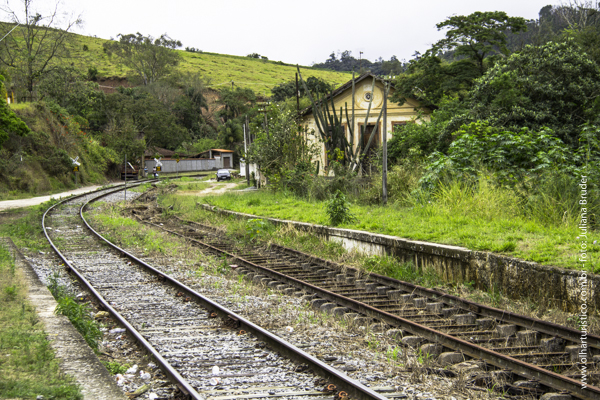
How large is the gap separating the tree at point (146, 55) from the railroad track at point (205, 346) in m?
92.8

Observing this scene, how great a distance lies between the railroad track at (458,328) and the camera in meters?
4.88

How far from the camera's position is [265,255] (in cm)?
1224

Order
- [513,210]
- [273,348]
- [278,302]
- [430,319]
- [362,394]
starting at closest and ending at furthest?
[362,394] → [273,348] → [430,319] → [278,302] → [513,210]

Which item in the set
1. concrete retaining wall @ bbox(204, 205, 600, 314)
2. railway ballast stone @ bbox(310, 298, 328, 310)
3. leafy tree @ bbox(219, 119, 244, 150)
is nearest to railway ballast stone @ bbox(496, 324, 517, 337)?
concrete retaining wall @ bbox(204, 205, 600, 314)

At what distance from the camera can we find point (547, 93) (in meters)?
18.6

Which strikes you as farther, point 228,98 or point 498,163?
point 228,98

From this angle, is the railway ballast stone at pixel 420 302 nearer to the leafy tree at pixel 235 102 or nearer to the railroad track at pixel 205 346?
the railroad track at pixel 205 346

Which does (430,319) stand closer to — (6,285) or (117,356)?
(117,356)

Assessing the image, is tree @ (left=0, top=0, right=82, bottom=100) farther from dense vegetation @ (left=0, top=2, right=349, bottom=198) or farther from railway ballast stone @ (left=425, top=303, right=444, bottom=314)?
railway ballast stone @ (left=425, top=303, right=444, bottom=314)

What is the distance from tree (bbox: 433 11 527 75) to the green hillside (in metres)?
91.2

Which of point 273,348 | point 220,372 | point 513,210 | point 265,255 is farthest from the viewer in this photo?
point 265,255

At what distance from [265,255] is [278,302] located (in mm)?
4233

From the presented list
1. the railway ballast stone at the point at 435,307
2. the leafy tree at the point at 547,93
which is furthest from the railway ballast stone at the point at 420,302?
the leafy tree at the point at 547,93

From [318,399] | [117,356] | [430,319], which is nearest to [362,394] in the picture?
[318,399]
